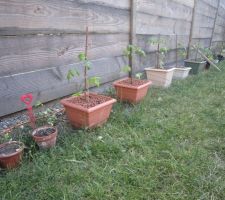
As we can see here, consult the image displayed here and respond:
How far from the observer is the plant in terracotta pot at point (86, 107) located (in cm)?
A: 213

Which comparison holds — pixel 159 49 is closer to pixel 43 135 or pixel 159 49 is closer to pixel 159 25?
pixel 159 25

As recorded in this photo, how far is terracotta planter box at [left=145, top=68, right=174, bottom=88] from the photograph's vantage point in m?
3.65

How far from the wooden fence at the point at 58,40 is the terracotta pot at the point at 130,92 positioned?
0.35 meters

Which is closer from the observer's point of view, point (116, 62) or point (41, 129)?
point (41, 129)

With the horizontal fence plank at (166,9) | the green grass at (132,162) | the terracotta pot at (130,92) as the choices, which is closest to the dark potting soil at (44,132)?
the green grass at (132,162)

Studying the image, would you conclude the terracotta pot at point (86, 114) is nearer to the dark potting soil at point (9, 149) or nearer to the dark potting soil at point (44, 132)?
the dark potting soil at point (44, 132)

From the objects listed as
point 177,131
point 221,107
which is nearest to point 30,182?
point 177,131

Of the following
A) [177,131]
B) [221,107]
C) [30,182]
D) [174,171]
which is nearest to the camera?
[30,182]

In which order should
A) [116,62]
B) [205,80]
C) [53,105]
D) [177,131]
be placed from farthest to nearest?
Result: [205,80] < [116,62] < [53,105] < [177,131]

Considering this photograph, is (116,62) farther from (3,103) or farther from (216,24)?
(216,24)

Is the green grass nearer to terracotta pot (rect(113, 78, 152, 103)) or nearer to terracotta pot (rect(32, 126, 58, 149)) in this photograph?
terracotta pot (rect(32, 126, 58, 149))

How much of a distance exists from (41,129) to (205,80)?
323 cm

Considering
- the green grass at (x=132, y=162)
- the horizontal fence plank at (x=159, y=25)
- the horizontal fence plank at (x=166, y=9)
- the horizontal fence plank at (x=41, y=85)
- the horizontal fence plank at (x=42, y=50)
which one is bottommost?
the green grass at (x=132, y=162)

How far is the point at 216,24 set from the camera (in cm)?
771
